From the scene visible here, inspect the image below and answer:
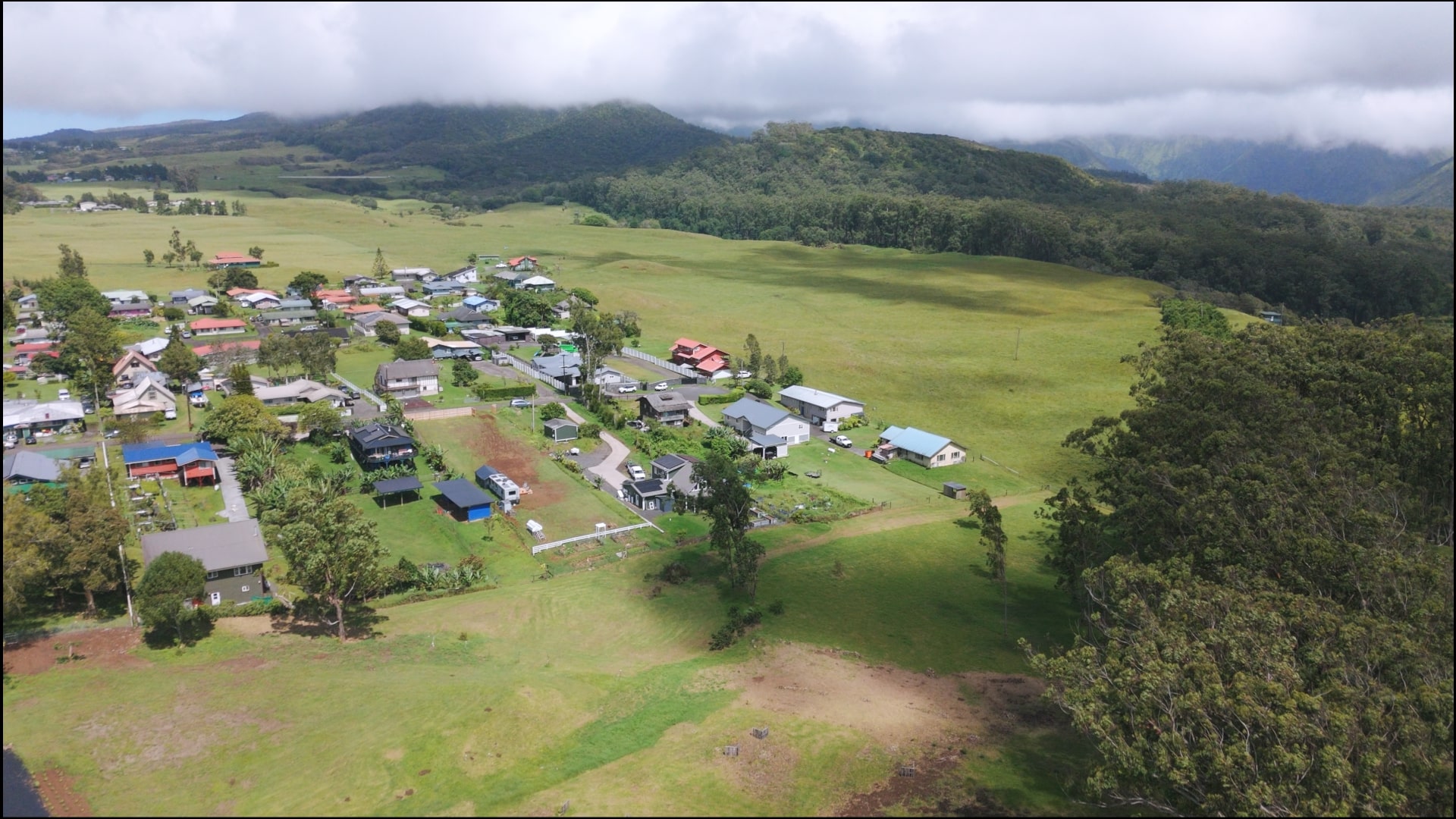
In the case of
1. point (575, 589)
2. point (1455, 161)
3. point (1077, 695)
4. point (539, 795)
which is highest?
point (1455, 161)

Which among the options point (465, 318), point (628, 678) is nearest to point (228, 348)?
point (465, 318)

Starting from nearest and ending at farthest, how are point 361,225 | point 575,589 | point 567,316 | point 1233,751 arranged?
1. point 1233,751
2. point 575,589
3. point 567,316
4. point 361,225

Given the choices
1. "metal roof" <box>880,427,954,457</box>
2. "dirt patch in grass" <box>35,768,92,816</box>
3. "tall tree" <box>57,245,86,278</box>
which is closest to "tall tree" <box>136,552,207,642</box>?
"dirt patch in grass" <box>35,768,92,816</box>

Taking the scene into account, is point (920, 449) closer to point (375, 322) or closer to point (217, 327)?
point (375, 322)

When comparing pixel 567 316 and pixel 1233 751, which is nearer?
pixel 1233 751

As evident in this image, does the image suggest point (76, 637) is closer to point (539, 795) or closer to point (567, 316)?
point (539, 795)

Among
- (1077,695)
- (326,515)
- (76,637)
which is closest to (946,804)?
(1077,695)

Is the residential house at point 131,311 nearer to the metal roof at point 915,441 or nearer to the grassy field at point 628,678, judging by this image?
the grassy field at point 628,678
